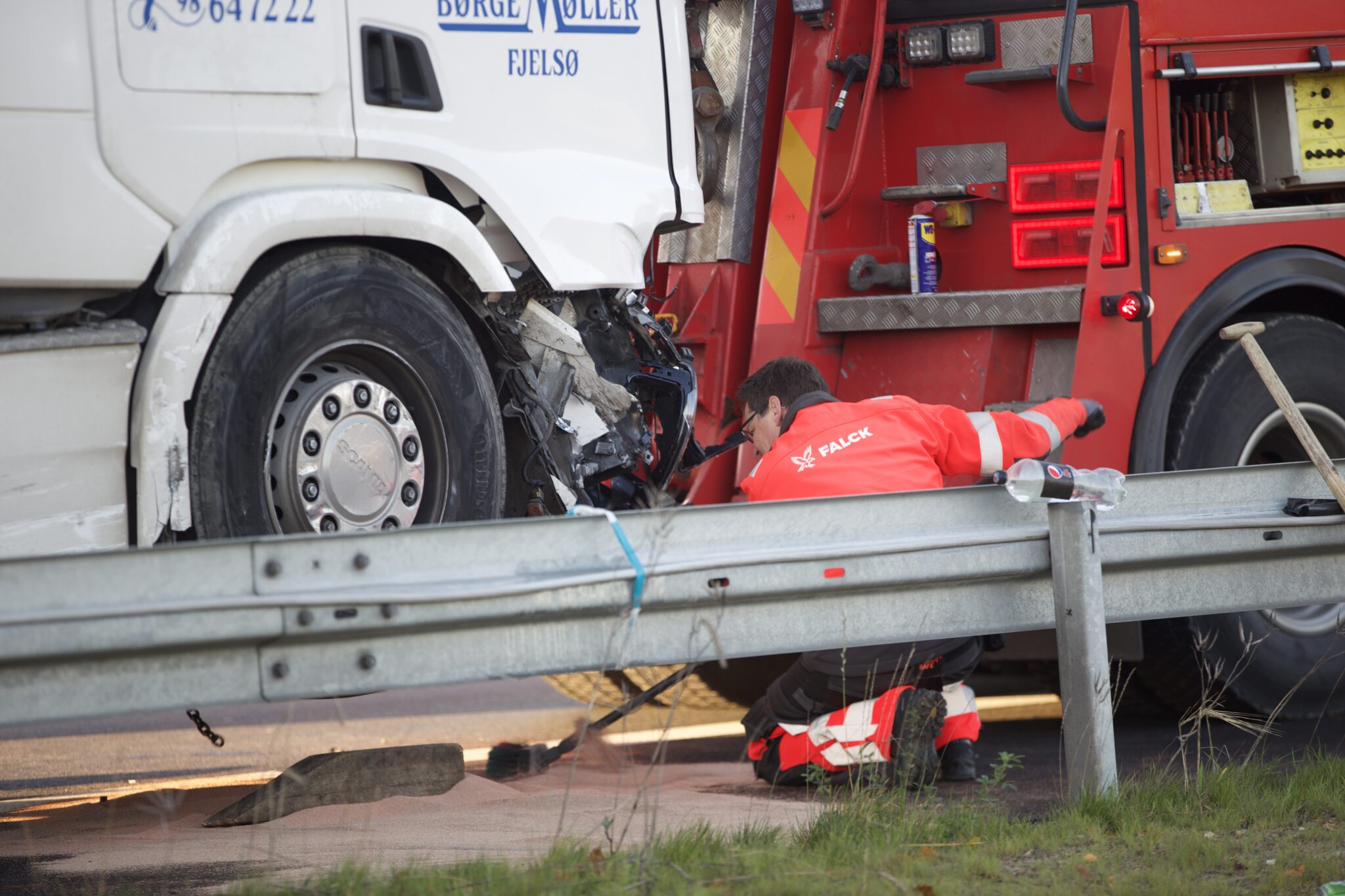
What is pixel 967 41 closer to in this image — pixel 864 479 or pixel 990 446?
pixel 990 446

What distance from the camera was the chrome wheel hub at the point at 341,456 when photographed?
317 cm

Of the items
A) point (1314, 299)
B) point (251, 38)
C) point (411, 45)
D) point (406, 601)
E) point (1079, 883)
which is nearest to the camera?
point (406, 601)

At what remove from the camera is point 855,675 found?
4281 millimetres

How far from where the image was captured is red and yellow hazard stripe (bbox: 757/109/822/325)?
5.11 m

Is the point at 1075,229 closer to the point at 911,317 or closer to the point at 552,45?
the point at 911,317

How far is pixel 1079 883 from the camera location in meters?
2.85

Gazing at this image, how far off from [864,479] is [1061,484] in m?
0.79

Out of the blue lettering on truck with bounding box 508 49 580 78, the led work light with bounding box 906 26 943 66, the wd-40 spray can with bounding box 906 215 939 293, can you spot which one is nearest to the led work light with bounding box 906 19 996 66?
the led work light with bounding box 906 26 943 66

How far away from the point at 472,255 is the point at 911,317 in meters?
1.99

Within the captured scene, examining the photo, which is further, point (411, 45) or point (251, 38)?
point (411, 45)

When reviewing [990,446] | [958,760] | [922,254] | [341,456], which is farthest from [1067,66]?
[341,456]

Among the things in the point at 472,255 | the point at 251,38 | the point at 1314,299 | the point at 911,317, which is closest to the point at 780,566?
the point at 472,255

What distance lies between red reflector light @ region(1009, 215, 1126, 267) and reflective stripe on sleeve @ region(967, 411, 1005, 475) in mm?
849

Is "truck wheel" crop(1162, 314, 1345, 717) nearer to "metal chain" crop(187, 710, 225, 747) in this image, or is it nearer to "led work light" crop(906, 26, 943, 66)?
"led work light" crop(906, 26, 943, 66)
